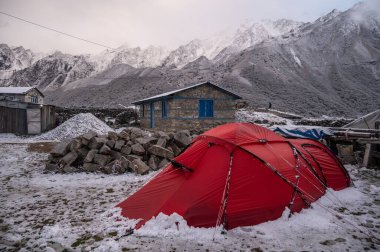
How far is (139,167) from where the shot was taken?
901 centimetres

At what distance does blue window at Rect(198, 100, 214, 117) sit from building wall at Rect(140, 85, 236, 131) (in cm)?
29

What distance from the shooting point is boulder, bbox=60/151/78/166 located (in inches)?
371

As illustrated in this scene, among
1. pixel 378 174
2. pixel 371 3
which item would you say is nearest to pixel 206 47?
pixel 371 3

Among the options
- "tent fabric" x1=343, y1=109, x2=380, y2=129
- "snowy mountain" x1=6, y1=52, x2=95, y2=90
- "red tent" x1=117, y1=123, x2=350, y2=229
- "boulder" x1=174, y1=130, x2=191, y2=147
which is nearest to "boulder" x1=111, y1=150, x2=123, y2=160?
"boulder" x1=174, y1=130, x2=191, y2=147

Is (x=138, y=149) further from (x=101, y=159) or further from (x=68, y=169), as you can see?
(x=68, y=169)

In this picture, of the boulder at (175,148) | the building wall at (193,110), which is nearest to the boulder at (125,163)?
the boulder at (175,148)

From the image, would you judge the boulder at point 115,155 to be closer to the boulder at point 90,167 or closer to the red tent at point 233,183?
the boulder at point 90,167

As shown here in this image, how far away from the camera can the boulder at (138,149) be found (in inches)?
382

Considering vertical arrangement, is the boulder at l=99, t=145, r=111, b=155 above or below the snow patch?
below

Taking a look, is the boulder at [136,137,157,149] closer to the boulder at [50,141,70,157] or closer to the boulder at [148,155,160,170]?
the boulder at [148,155,160,170]

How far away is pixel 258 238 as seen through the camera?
4.38 m

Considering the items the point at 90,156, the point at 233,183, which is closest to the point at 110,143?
the point at 90,156

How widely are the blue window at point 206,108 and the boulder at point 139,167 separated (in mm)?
14899

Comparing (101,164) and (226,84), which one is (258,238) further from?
(226,84)
